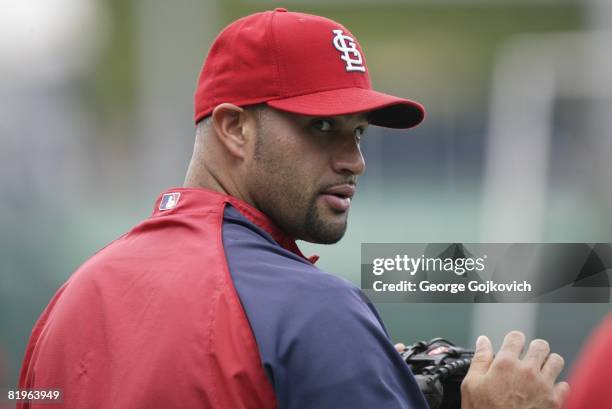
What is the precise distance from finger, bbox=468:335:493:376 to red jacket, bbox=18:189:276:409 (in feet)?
1.53

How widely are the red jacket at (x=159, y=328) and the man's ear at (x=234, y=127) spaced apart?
0.40ft

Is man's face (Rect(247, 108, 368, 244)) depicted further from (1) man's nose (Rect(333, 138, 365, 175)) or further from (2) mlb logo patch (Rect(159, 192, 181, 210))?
(2) mlb logo patch (Rect(159, 192, 181, 210))

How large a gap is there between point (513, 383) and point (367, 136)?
2.88 meters

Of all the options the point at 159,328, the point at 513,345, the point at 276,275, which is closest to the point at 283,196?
the point at 276,275

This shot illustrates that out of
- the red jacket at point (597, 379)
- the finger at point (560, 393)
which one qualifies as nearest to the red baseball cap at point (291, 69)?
the finger at point (560, 393)

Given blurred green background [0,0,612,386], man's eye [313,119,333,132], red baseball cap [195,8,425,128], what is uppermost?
red baseball cap [195,8,425,128]

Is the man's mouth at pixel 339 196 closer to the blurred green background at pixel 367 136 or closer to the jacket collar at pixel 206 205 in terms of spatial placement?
the jacket collar at pixel 206 205

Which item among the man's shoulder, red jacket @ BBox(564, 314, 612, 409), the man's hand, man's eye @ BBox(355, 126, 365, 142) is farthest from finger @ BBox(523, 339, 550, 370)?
red jacket @ BBox(564, 314, 612, 409)

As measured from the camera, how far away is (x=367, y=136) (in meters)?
4.49

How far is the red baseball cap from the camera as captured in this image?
5.74 ft

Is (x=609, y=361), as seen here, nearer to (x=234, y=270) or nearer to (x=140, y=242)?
(x=234, y=270)

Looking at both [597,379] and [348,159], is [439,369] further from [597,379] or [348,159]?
[597,379]

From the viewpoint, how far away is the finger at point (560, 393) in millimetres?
1687

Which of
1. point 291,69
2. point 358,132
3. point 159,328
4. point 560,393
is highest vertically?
point 291,69
